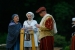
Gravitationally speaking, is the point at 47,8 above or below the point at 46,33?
above

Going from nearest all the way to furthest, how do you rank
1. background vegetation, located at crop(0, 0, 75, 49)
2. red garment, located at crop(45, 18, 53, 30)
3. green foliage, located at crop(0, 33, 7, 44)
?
red garment, located at crop(45, 18, 53, 30), green foliage, located at crop(0, 33, 7, 44), background vegetation, located at crop(0, 0, 75, 49)

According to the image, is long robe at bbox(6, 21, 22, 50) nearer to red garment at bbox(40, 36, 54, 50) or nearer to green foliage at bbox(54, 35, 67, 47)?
red garment at bbox(40, 36, 54, 50)

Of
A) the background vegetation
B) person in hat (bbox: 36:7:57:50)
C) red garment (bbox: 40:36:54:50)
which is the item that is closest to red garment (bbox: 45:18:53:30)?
person in hat (bbox: 36:7:57:50)

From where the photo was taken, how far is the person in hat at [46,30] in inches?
395

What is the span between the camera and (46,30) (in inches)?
396

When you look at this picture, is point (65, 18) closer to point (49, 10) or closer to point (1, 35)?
point (49, 10)

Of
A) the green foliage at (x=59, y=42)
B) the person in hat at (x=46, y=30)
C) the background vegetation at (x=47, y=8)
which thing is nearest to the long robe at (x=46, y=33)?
the person in hat at (x=46, y=30)

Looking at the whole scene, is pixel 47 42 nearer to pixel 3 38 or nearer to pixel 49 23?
pixel 49 23

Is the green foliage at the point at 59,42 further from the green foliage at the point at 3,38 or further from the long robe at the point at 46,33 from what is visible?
the long robe at the point at 46,33

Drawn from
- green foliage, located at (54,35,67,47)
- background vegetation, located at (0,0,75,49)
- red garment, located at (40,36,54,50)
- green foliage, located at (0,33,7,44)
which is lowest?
red garment, located at (40,36,54,50)

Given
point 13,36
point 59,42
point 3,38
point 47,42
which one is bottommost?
point 47,42

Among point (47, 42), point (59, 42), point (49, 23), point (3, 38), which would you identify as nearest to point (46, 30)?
point (49, 23)

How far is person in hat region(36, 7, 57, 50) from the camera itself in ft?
32.9

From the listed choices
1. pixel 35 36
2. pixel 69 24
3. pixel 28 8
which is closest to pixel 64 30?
pixel 69 24
